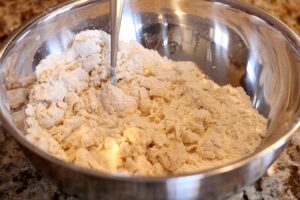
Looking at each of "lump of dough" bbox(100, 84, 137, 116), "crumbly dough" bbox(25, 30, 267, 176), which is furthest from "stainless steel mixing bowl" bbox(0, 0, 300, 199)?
"lump of dough" bbox(100, 84, 137, 116)

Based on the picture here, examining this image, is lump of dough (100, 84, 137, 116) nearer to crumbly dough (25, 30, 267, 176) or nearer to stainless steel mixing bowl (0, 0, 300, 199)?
crumbly dough (25, 30, 267, 176)

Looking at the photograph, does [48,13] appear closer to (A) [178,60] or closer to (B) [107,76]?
(B) [107,76]

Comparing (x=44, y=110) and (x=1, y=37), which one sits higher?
(x=1, y=37)

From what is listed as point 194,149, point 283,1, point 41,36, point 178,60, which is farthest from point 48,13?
point 283,1

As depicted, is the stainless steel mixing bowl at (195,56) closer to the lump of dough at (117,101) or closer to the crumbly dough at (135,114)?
the crumbly dough at (135,114)

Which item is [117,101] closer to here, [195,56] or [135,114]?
[135,114]

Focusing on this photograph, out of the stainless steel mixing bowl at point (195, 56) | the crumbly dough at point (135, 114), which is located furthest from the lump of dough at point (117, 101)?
the stainless steel mixing bowl at point (195, 56)

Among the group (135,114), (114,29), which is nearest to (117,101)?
(135,114)
